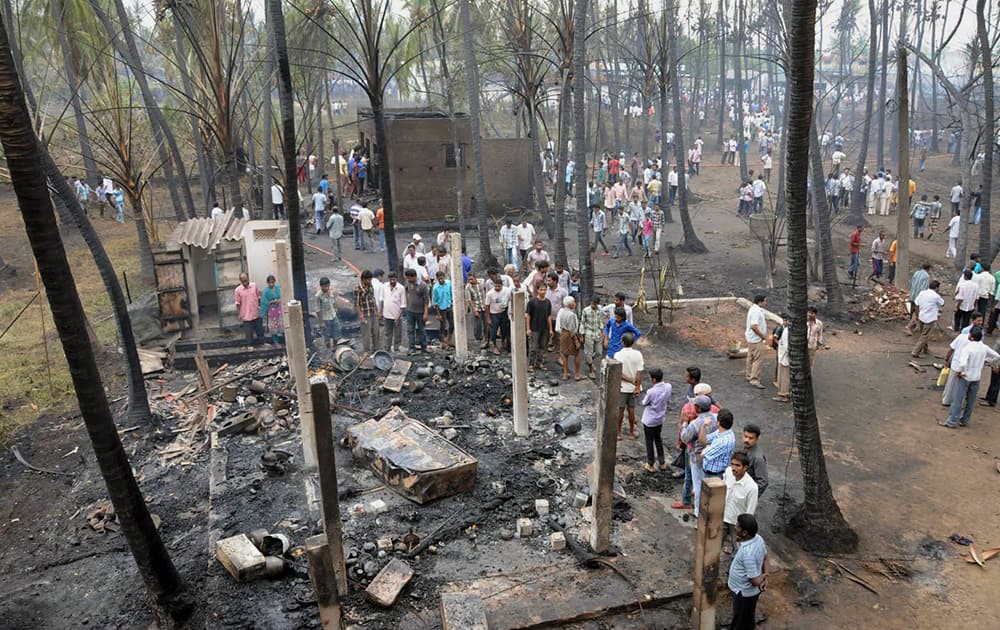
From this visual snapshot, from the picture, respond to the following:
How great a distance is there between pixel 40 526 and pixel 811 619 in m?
9.20

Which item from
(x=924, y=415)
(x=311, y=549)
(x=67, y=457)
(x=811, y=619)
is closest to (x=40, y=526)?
A: (x=67, y=457)

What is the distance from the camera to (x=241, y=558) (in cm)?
752

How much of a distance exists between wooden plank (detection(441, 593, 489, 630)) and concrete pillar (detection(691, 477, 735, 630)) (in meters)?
1.93

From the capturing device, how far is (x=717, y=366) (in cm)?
1397

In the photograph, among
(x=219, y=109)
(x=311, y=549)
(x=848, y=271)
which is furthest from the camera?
(x=848, y=271)

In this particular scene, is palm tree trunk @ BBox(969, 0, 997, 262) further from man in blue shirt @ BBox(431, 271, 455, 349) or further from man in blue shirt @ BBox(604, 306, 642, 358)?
man in blue shirt @ BBox(431, 271, 455, 349)

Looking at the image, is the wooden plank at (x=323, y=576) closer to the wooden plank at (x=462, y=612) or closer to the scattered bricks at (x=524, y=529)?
the wooden plank at (x=462, y=612)

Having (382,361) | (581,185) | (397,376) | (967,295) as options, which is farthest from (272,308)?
(967,295)

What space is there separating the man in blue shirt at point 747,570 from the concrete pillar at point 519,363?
4.35m

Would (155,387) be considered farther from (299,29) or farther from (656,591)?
(299,29)

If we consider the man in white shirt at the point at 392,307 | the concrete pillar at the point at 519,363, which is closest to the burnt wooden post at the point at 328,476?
the concrete pillar at the point at 519,363

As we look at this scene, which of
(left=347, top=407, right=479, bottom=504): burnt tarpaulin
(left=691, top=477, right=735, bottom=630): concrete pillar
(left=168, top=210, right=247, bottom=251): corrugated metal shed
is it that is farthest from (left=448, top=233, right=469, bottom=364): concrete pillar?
(left=691, top=477, right=735, bottom=630): concrete pillar

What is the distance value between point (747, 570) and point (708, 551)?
1.25ft

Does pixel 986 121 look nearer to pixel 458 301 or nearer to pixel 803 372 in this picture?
pixel 803 372
